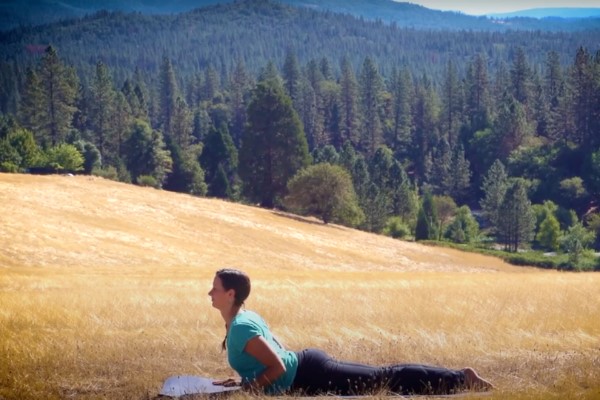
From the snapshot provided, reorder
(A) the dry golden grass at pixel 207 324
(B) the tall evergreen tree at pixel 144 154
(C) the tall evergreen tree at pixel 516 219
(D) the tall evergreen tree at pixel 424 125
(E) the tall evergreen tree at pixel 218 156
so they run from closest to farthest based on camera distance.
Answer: (A) the dry golden grass at pixel 207 324, (C) the tall evergreen tree at pixel 516 219, (B) the tall evergreen tree at pixel 144 154, (E) the tall evergreen tree at pixel 218 156, (D) the tall evergreen tree at pixel 424 125

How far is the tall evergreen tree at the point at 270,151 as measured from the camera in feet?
229

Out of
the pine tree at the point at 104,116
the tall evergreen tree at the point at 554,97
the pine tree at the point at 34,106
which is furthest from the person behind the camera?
the tall evergreen tree at the point at 554,97

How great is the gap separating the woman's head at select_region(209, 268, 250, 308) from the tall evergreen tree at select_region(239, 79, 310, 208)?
61670 mm

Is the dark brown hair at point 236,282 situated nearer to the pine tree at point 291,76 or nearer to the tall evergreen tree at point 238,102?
the tall evergreen tree at point 238,102

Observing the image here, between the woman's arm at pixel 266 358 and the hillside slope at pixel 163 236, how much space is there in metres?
20.7

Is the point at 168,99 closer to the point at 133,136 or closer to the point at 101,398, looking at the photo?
the point at 133,136

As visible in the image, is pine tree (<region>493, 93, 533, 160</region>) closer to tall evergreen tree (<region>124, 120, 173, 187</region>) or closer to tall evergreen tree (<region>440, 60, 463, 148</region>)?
tall evergreen tree (<region>440, 60, 463, 148</region>)

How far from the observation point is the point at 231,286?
299 inches

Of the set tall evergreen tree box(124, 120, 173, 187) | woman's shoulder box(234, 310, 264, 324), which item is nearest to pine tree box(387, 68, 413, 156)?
tall evergreen tree box(124, 120, 173, 187)

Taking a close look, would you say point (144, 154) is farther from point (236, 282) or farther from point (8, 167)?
point (236, 282)

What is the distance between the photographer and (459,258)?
167ft

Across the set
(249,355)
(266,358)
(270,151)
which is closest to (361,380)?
(266,358)

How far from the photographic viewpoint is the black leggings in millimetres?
7652

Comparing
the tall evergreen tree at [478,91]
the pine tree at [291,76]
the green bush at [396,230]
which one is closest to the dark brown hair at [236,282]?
the green bush at [396,230]
